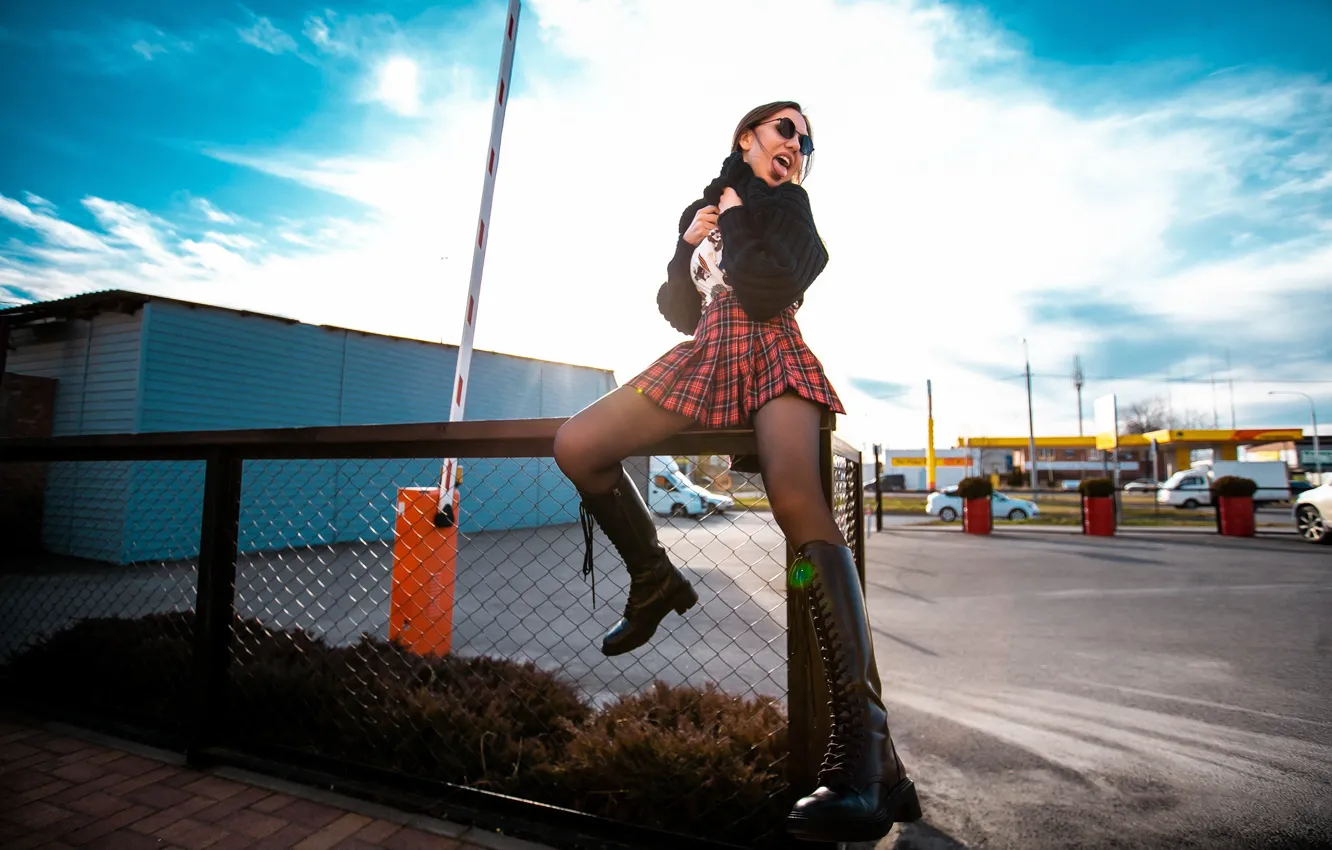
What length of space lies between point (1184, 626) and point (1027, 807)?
3680 millimetres

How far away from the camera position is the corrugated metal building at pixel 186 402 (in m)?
8.19

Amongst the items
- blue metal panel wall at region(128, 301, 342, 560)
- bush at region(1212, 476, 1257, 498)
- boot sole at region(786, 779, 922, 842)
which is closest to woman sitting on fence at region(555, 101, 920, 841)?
boot sole at region(786, 779, 922, 842)

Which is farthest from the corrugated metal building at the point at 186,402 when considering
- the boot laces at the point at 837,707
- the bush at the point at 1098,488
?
the bush at the point at 1098,488

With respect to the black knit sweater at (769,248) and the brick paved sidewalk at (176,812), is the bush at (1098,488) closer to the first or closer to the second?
the black knit sweater at (769,248)

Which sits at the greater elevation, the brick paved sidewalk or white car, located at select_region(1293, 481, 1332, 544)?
white car, located at select_region(1293, 481, 1332, 544)

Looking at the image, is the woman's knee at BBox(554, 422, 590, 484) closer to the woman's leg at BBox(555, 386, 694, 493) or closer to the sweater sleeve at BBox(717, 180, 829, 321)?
the woman's leg at BBox(555, 386, 694, 493)

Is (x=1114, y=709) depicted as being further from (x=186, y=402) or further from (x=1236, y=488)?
(x=1236, y=488)

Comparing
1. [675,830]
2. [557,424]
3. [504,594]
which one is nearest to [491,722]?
[675,830]

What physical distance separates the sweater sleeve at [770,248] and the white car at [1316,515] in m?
13.7

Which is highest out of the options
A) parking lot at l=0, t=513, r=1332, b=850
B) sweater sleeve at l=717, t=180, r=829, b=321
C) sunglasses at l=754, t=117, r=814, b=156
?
sunglasses at l=754, t=117, r=814, b=156

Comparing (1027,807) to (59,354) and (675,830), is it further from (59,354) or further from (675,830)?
(59,354)

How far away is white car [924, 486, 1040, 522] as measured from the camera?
59.5 ft

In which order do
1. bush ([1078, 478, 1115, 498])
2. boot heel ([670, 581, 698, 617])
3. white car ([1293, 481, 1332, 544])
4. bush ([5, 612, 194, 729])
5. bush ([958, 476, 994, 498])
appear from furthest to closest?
1. bush ([958, 476, 994, 498])
2. bush ([1078, 478, 1115, 498])
3. white car ([1293, 481, 1332, 544])
4. bush ([5, 612, 194, 729])
5. boot heel ([670, 581, 698, 617])

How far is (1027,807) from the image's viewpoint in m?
2.13
